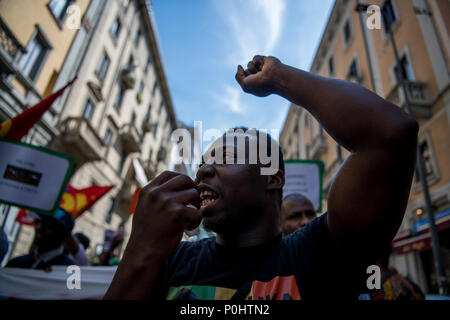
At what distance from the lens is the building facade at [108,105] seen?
12016mm

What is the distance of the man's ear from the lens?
1669 mm

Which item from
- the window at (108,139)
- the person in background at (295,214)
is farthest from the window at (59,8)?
the person in background at (295,214)

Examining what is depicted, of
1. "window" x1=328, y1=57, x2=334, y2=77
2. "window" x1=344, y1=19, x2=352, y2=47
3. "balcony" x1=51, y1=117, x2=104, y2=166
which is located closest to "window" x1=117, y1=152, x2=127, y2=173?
"balcony" x1=51, y1=117, x2=104, y2=166

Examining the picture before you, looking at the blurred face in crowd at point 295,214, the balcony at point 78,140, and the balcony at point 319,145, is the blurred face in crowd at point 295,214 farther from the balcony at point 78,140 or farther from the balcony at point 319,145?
the balcony at point 319,145

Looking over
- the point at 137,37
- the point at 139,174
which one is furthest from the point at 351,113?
the point at 137,37

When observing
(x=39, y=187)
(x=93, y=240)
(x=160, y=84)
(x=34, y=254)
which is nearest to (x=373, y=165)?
(x=34, y=254)

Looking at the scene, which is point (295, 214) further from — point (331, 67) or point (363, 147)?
point (331, 67)

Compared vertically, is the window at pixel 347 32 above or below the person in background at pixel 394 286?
above

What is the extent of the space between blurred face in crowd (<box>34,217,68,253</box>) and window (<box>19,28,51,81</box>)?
840cm

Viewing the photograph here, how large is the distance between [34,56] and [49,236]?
9.56 m

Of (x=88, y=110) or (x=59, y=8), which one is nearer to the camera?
(x=59, y=8)

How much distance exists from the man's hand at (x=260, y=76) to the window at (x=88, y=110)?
14410 mm

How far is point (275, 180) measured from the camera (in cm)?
171

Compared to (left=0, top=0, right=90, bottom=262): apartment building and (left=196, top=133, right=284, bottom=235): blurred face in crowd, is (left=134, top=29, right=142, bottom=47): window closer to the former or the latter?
(left=0, top=0, right=90, bottom=262): apartment building
